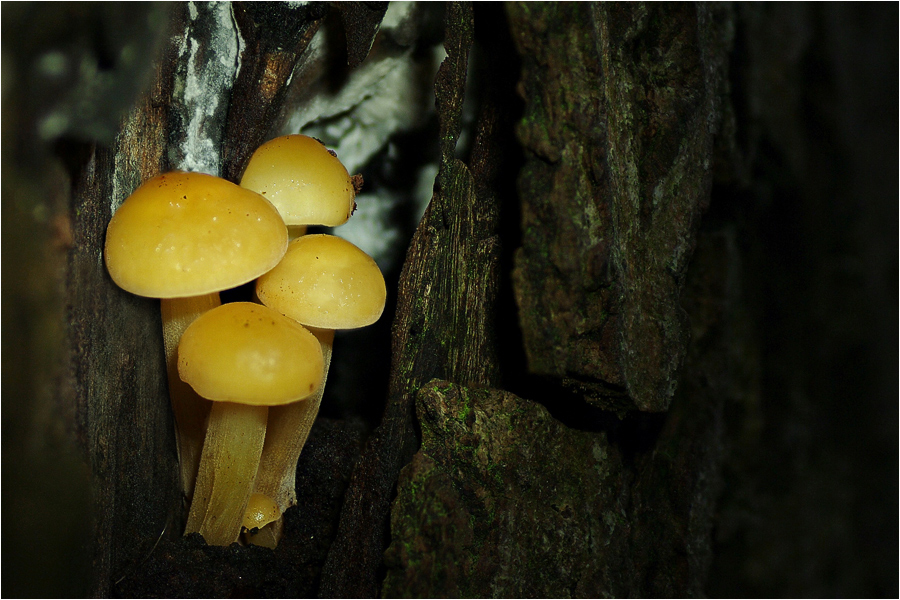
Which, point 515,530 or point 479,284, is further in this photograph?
point 479,284

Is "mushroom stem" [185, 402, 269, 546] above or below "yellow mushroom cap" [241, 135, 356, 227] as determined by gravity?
below

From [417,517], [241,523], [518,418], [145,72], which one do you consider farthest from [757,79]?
[241,523]

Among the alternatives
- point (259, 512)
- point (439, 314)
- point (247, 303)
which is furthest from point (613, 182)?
point (259, 512)

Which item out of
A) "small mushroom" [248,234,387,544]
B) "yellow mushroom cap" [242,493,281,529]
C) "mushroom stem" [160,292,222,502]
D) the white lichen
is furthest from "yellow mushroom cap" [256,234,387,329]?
"yellow mushroom cap" [242,493,281,529]

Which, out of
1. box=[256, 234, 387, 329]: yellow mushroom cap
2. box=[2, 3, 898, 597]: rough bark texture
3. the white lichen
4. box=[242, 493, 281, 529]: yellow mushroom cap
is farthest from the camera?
box=[242, 493, 281, 529]: yellow mushroom cap

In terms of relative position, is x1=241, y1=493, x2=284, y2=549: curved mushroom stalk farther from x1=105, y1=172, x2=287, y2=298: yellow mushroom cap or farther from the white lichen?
the white lichen

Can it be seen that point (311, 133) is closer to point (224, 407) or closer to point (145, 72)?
point (145, 72)
